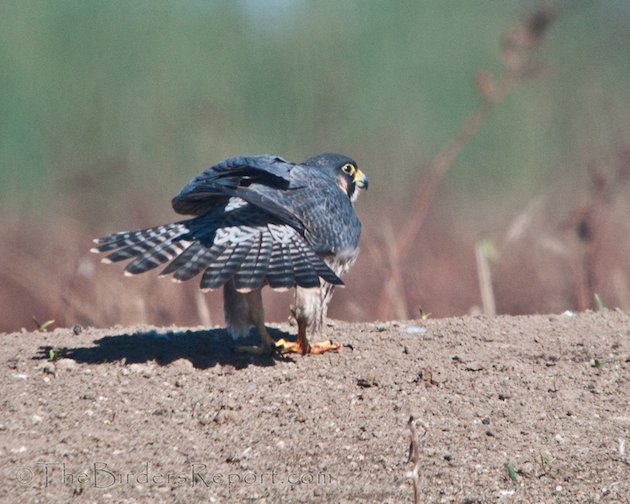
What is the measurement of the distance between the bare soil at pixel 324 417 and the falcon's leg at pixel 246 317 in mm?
118

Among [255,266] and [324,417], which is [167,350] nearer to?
[255,266]

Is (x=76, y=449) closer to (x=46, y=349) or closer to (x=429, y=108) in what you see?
(x=46, y=349)

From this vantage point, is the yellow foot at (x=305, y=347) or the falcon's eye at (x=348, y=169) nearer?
the yellow foot at (x=305, y=347)

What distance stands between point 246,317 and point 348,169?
5.11 feet

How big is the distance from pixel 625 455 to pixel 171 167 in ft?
22.4

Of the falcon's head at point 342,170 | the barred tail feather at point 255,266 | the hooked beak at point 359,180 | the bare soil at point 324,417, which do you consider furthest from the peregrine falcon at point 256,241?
the hooked beak at point 359,180

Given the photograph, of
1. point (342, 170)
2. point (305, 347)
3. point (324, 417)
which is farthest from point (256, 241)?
point (342, 170)

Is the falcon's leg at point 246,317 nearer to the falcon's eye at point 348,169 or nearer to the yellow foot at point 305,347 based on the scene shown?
the yellow foot at point 305,347

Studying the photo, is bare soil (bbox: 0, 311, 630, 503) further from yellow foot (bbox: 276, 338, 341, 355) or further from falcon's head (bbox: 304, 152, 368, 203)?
falcon's head (bbox: 304, 152, 368, 203)

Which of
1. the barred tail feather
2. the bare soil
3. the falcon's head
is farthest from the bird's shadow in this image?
the falcon's head

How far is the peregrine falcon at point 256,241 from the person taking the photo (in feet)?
16.8

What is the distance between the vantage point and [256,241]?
530cm

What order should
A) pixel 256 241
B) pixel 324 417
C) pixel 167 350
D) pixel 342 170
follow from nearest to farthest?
1. pixel 324 417
2. pixel 256 241
3. pixel 167 350
4. pixel 342 170

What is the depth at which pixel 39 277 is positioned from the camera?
8461 mm
